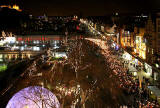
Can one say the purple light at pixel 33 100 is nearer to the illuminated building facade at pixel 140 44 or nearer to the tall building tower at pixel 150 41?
the tall building tower at pixel 150 41

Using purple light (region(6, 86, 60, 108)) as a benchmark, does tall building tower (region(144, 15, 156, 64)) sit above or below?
above

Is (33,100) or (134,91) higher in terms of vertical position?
(33,100)

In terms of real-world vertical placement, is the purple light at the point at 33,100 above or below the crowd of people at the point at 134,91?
above

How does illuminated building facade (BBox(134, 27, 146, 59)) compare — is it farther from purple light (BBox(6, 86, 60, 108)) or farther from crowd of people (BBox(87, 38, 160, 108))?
purple light (BBox(6, 86, 60, 108))

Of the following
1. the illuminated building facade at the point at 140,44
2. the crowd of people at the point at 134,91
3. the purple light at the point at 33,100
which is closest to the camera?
the purple light at the point at 33,100

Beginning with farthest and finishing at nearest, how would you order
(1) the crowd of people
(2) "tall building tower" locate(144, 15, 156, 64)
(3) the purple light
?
(2) "tall building tower" locate(144, 15, 156, 64), (1) the crowd of people, (3) the purple light

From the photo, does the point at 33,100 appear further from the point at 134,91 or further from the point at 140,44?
the point at 140,44

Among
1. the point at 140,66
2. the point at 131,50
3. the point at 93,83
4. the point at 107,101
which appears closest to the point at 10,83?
the point at 93,83

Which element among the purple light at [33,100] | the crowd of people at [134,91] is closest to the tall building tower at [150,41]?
the crowd of people at [134,91]

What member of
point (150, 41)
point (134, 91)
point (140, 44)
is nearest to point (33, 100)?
point (134, 91)

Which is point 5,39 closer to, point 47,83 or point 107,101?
point 47,83

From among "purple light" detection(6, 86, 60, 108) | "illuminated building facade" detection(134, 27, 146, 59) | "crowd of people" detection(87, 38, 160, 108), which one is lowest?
"crowd of people" detection(87, 38, 160, 108)

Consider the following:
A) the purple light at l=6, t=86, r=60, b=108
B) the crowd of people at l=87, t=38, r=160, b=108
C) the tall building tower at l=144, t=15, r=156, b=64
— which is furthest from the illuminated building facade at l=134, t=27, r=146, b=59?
the purple light at l=6, t=86, r=60, b=108

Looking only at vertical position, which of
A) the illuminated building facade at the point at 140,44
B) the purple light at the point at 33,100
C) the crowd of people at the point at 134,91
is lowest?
the crowd of people at the point at 134,91
